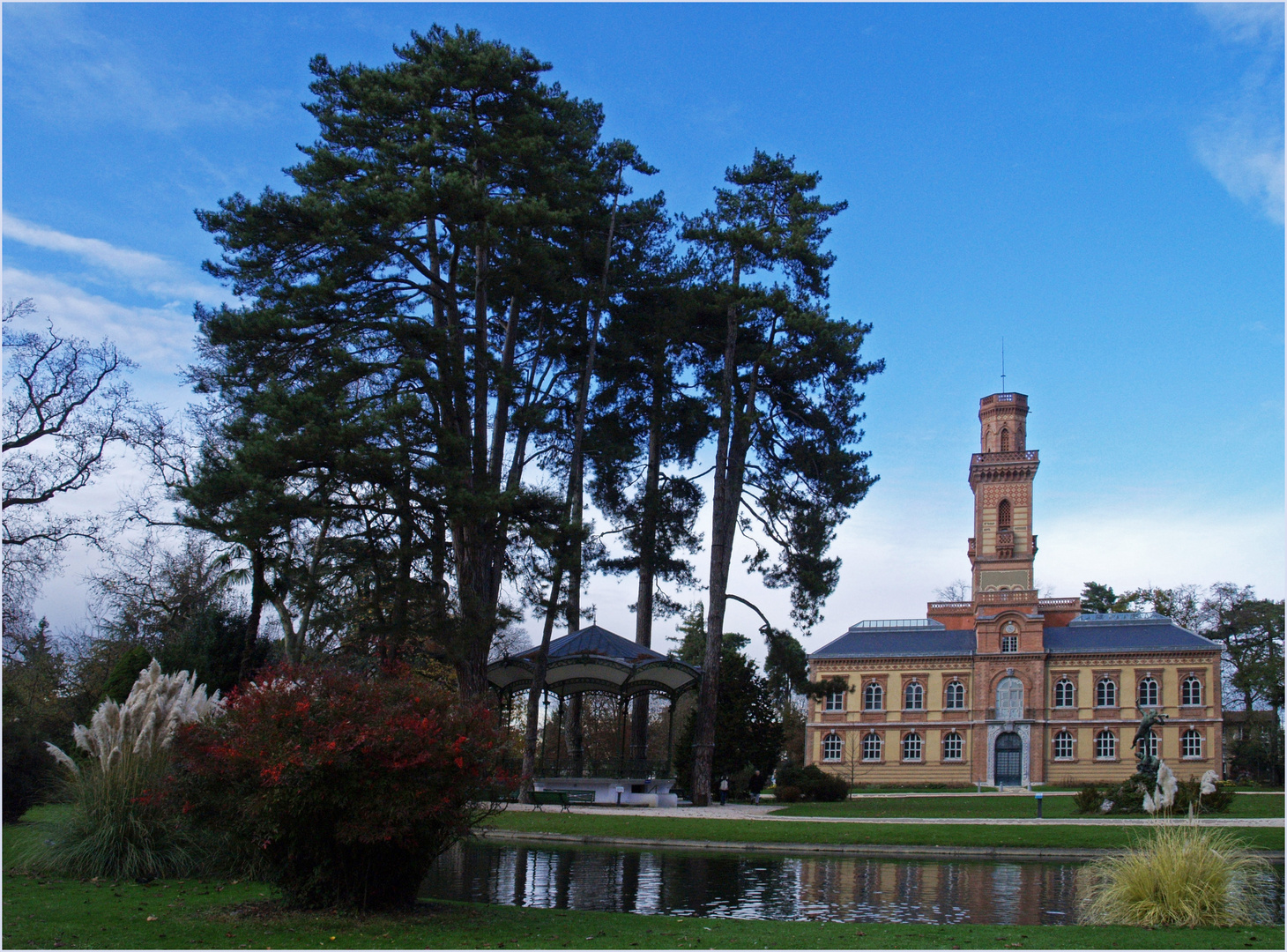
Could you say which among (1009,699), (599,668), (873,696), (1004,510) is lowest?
(873,696)

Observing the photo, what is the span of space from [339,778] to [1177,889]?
24.9 feet

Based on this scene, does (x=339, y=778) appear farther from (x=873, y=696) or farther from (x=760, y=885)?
(x=873, y=696)

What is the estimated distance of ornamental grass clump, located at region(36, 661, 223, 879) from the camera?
36.0ft

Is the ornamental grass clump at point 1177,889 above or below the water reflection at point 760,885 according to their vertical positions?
above

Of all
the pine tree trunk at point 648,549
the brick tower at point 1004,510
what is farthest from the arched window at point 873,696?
the pine tree trunk at point 648,549

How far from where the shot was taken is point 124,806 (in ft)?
36.6

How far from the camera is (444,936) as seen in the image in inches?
337

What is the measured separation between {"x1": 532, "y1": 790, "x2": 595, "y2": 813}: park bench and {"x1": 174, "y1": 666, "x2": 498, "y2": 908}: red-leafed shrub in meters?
16.1

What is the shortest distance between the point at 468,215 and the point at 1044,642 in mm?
45849

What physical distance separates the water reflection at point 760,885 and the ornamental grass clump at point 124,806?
2.84 meters

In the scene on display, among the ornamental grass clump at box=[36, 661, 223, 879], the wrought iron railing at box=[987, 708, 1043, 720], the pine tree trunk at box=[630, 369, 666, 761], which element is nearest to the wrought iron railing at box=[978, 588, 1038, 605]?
the wrought iron railing at box=[987, 708, 1043, 720]

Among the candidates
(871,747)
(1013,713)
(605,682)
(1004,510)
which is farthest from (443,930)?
(1004,510)

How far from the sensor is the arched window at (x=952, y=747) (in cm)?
5850

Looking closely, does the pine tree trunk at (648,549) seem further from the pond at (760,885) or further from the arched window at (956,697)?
the arched window at (956,697)
